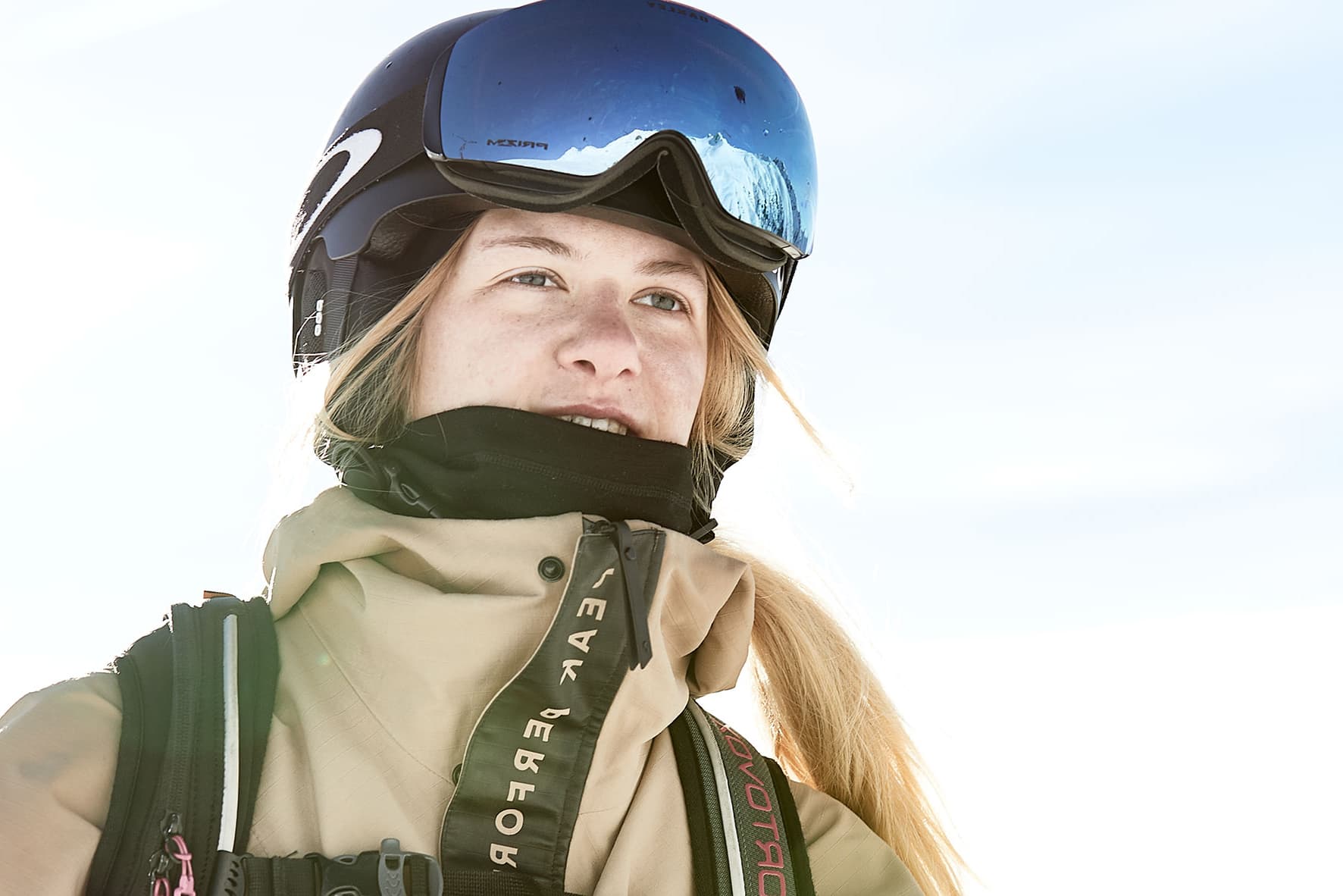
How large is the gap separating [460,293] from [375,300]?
0.28 metres

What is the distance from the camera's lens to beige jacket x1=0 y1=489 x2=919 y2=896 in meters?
2.11

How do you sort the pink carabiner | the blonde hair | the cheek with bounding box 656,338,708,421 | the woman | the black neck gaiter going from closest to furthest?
1. the pink carabiner
2. the woman
3. the black neck gaiter
4. the cheek with bounding box 656,338,708,421
5. the blonde hair

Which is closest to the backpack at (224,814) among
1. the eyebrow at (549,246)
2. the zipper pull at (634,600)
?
the zipper pull at (634,600)

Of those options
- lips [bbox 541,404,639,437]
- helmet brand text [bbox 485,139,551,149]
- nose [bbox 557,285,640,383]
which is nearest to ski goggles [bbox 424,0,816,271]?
helmet brand text [bbox 485,139,551,149]

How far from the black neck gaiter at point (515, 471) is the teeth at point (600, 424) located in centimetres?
7

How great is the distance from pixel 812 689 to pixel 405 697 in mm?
1195

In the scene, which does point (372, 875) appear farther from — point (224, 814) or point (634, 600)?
point (634, 600)

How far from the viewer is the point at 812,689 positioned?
3.12m

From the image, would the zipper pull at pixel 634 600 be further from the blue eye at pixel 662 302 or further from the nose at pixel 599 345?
the blue eye at pixel 662 302

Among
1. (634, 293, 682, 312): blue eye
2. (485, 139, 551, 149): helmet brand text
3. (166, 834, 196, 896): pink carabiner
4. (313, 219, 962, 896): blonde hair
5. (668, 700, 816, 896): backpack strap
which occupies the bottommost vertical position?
(166, 834, 196, 896): pink carabiner

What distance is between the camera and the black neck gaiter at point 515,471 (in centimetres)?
248

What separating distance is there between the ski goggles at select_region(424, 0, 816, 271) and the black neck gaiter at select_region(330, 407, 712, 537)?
493mm

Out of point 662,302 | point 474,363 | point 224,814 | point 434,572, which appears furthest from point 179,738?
point 662,302

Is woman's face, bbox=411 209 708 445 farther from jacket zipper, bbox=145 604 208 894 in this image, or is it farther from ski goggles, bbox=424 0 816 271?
jacket zipper, bbox=145 604 208 894
